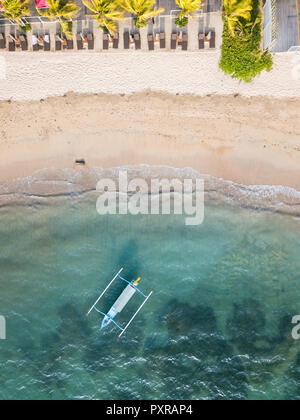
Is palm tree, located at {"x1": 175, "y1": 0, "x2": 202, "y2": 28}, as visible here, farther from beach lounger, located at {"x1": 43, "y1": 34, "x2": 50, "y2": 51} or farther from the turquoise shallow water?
the turquoise shallow water

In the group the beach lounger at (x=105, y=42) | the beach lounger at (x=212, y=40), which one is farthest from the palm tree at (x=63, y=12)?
the beach lounger at (x=212, y=40)

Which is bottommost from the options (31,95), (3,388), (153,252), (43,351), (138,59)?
(3,388)

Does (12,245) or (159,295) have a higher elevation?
(12,245)

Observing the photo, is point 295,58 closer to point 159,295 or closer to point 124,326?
point 159,295

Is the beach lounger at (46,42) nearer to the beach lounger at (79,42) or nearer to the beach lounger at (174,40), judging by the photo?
the beach lounger at (79,42)
